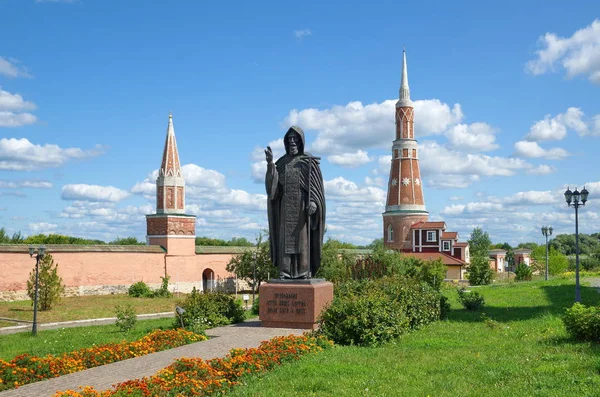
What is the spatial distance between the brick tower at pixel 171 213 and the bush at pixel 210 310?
80.2 ft

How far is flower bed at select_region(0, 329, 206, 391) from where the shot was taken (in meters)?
8.08

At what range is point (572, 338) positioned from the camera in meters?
10.1

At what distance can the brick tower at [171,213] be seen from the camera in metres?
37.3

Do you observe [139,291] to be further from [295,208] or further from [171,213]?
[295,208]

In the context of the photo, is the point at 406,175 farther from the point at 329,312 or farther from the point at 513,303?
the point at 329,312

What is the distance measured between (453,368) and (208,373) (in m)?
3.28

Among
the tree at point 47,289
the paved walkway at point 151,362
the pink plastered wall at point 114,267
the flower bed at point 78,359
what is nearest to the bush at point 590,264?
the pink plastered wall at point 114,267

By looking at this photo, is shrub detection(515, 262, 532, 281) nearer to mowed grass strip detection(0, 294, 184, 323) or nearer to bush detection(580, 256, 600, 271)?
bush detection(580, 256, 600, 271)

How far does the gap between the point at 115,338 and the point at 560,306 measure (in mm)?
11916

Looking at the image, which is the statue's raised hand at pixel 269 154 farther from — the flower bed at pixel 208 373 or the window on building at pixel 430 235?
the window on building at pixel 430 235

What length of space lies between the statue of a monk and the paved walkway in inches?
58.9

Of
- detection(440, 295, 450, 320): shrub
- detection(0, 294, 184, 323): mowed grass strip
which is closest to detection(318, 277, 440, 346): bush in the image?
detection(440, 295, 450, 320): shrub

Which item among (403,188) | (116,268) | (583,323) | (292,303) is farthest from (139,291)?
(403,188)

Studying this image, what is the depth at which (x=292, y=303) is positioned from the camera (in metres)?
11.5
